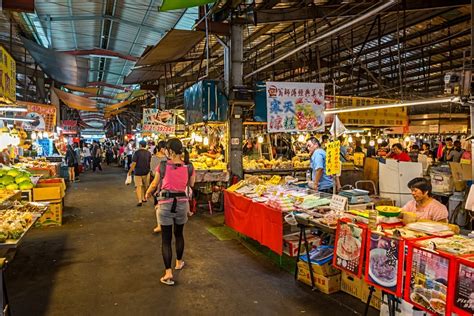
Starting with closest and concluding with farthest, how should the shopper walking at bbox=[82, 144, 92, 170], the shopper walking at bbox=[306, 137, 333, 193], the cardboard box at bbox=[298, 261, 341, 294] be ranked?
the cardboard box at bbox=[298, 261, 341, 294], the shopper walking at bbox=[306, 137, 333, 193], the shopper walking at bbox=[82, 144, 92, 170]

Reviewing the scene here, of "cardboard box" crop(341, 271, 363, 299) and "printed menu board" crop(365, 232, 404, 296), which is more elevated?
"printed menu board" crop(365, 232, 404, 296)

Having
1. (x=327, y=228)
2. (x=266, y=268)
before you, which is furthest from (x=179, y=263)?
(x=327, y=228)

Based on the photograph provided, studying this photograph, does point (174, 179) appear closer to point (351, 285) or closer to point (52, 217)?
point (351, 285)

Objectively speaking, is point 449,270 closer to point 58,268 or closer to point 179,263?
point 179,263

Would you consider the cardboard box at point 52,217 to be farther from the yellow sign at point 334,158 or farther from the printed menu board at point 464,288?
the printed menu board at point 464,288

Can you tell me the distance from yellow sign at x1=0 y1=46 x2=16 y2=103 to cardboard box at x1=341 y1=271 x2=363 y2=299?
599 cm

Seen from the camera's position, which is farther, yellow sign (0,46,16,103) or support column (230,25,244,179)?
support column (230,25,244,179)

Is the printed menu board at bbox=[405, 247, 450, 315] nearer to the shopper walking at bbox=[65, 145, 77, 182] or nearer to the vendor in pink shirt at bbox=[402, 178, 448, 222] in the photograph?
the vendor in pink shirt at bbox=[402, 178, 448, 222]

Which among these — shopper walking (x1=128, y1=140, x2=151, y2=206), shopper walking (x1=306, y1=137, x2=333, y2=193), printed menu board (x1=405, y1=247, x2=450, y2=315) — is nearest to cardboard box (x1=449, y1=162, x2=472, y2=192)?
shopper walking (x1=306, y1=137, x2=333, y2=193)

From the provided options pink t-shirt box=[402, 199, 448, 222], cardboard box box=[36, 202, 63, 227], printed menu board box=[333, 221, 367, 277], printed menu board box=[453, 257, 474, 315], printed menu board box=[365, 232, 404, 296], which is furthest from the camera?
cardboard box box=[36, 202, 63, 227]

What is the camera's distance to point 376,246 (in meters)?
3.62

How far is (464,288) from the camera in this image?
2.79 meters

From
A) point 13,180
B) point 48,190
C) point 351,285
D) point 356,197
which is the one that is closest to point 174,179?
point 356,197

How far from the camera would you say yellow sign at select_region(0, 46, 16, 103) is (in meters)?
6.11
